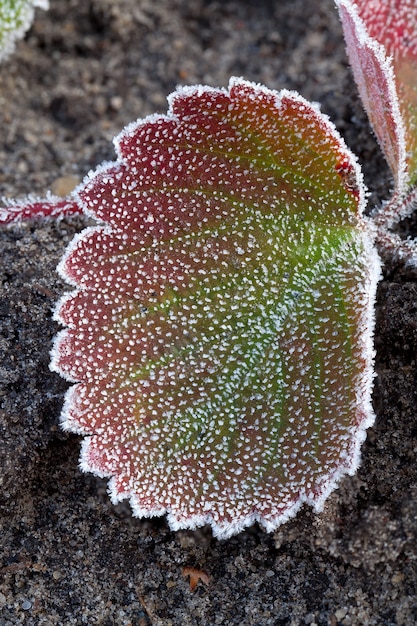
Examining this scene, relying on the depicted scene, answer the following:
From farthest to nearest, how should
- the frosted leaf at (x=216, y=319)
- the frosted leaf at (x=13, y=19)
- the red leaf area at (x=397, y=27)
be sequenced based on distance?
the frosted leaf at (x=13, y=19) < the red leaf area at (x=397, y=27) < the frosted leaf at (x=216, y=319)

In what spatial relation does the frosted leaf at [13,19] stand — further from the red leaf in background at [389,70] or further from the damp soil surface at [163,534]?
the red leaf in background at [389,70]

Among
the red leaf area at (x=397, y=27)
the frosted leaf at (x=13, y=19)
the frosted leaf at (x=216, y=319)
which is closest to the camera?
the frosted leaf at (x=216, y=319)

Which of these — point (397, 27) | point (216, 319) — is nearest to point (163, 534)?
point (216, 319)

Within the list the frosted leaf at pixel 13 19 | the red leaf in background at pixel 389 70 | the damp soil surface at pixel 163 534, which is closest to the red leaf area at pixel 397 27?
the red leaf in background at pixel 389 70

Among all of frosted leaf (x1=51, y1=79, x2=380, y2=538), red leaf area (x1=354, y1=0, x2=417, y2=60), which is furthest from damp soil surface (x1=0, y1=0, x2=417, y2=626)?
red leaf area (x1=354, y1=0, x2=417, y2=60)

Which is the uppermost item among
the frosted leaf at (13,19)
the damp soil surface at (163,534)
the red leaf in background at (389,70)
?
the frosted leaf at (13,19)

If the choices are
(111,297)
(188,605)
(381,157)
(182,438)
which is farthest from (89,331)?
(381,157)

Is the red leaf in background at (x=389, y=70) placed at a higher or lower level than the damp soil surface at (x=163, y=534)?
higher

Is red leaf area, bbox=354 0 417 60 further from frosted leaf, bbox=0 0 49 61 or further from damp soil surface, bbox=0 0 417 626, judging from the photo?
frosted leaf, bbox=0 0 49 61
